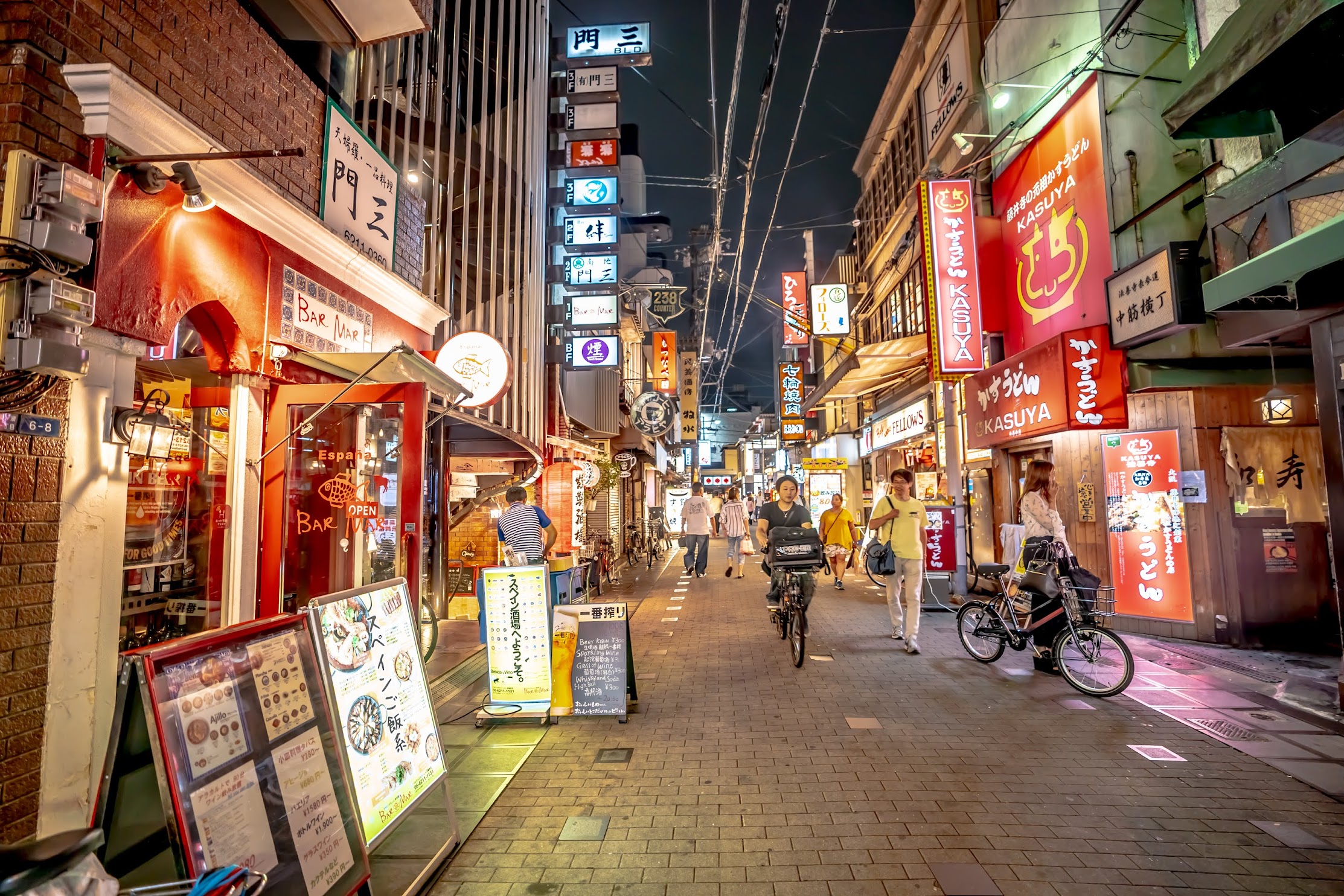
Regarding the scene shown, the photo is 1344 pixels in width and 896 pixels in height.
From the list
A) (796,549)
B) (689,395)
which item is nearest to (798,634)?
(796,549)

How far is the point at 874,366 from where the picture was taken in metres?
15.5

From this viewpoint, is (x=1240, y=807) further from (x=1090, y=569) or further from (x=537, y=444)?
(x=537, y=444)

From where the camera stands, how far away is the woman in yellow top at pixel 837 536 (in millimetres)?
13633

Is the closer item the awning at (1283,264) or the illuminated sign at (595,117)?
the awning at (1283,264)

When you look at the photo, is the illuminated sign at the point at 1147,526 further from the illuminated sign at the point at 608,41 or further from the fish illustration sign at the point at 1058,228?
the illuminated sign at the point at 608,41

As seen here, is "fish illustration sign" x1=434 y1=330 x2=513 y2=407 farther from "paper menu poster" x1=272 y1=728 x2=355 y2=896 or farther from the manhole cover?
the manhole cover

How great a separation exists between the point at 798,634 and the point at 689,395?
2388 cm

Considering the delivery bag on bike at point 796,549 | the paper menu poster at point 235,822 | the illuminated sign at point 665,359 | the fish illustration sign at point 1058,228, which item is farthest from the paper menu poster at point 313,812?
the illuminated sign at point 665,359

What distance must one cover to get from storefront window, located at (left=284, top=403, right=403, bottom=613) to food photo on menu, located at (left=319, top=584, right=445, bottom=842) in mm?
2308

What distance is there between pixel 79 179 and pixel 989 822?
6148mm

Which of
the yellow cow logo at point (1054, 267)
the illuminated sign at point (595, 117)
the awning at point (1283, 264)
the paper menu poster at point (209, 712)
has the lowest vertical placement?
the paper menu poster at point (209, 712)

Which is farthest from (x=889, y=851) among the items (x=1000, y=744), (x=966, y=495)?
(x=966, y=495)

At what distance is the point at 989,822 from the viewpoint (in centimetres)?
380

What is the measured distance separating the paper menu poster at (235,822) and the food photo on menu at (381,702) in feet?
1.94
